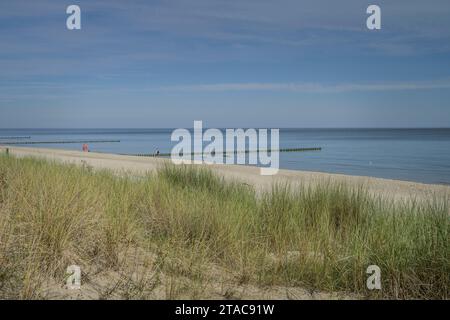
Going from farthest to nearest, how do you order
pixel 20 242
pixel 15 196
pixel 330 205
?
pixel 330 205 → pixel 15 196 → pixel 20 242

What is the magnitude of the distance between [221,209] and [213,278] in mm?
1557

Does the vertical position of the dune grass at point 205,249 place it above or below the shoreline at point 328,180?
below

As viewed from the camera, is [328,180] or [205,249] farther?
[328,180]

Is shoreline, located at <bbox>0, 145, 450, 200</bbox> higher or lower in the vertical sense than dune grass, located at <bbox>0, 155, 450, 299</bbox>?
higher

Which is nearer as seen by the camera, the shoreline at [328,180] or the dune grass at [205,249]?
the dune grass at [205,249]

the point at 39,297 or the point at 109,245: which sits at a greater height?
the point at 109,245

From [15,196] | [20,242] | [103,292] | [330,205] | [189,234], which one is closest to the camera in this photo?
[103,292]

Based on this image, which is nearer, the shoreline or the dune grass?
the dune grass

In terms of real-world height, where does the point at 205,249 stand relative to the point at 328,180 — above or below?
below
